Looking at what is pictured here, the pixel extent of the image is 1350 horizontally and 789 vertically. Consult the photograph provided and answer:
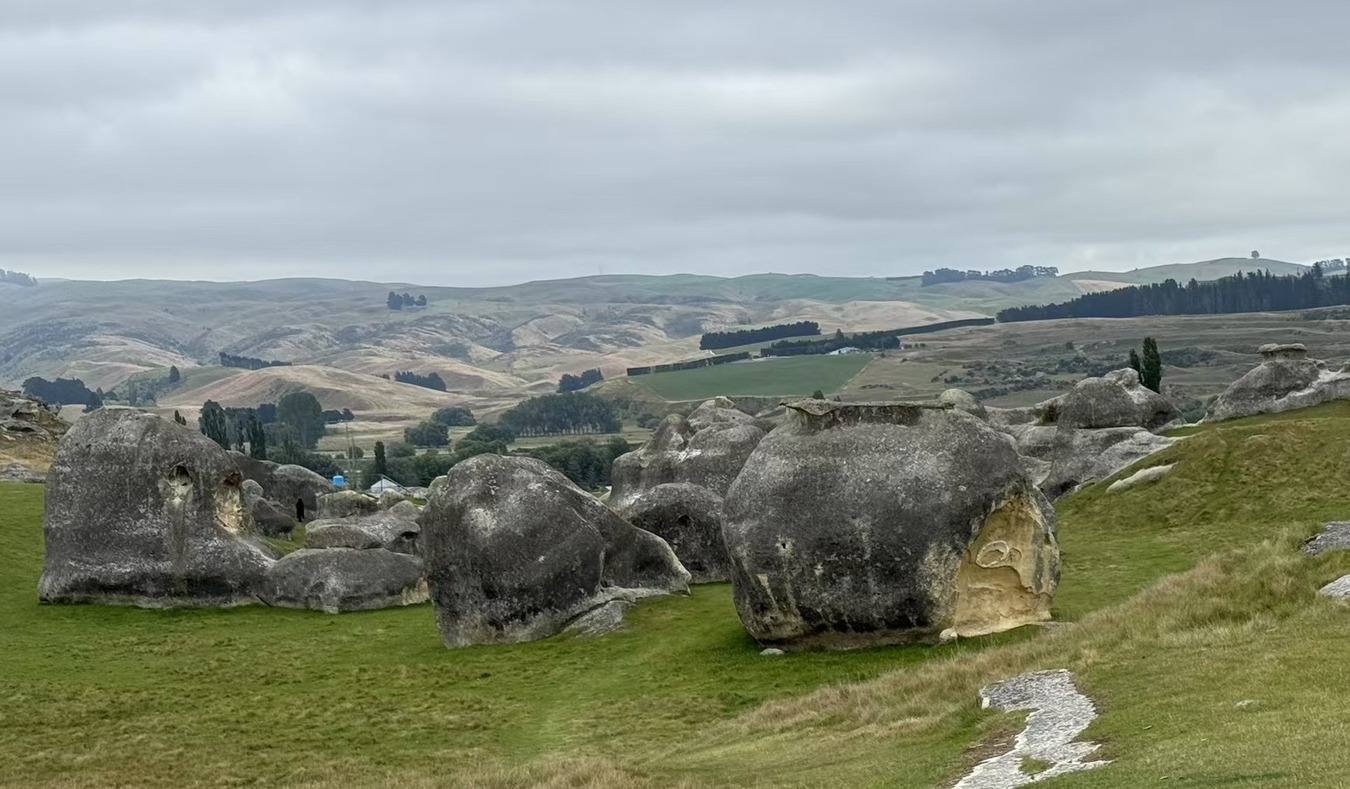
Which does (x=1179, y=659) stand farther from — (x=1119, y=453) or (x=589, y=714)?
(x=1119, y=453)

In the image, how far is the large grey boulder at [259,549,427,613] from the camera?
4612 cm

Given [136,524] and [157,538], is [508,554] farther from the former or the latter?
[136,524]

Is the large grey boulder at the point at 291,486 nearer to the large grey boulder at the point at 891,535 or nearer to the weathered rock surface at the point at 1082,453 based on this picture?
the weathered rock surface at the point at 1082,453

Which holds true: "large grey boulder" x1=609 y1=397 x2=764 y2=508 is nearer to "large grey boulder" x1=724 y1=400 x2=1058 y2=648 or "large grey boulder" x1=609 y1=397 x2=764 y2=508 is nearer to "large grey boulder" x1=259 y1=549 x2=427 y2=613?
"large grey boulder" x1=259 y1=549 x2=427 y2=613

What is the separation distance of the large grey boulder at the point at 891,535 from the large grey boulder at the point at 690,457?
2104cm

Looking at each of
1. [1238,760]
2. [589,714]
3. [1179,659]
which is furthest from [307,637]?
[1238,760]

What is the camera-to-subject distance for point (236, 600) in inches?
1822

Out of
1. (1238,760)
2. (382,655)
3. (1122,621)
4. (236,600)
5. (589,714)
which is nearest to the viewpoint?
(1238,760)

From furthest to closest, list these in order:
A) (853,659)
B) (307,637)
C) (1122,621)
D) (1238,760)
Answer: (307,637) → (853,659) → (1122,621) → (1238,760)

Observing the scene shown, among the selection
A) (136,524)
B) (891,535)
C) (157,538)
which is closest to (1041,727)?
(891,535)

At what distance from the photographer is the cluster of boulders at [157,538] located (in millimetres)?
45250

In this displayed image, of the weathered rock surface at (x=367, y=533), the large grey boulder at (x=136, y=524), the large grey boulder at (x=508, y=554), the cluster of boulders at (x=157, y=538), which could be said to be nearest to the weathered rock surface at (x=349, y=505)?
the weathered rock surface at (x=367, y=533)

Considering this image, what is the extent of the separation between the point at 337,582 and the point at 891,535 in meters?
22.9

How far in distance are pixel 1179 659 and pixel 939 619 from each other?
8919 millimetres
